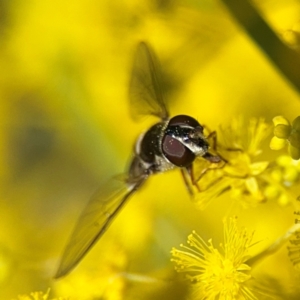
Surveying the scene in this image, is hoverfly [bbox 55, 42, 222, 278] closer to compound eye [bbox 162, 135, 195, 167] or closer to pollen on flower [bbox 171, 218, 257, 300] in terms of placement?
compound eye [bbox 162, 135, 195, 167]

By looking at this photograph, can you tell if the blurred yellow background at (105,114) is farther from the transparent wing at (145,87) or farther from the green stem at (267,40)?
the transparent wing at (145,87)

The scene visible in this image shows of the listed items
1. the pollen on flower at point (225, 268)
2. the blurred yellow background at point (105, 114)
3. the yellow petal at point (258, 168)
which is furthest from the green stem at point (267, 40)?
the pollen on flower at point (225, 268)

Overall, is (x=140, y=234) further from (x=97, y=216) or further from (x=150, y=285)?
(x=97, y=216)

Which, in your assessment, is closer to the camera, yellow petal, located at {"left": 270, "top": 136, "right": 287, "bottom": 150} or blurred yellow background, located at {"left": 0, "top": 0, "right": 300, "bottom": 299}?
yellow petal, located at {"left": 270, "top": 136, "right": 287, "bottom": 150}

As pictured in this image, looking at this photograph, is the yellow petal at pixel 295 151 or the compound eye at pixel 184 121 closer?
the yellow petal at pixel 295 151

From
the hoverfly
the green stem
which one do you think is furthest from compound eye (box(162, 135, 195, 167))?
the green stem

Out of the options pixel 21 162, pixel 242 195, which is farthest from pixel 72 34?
pixel 242 195
